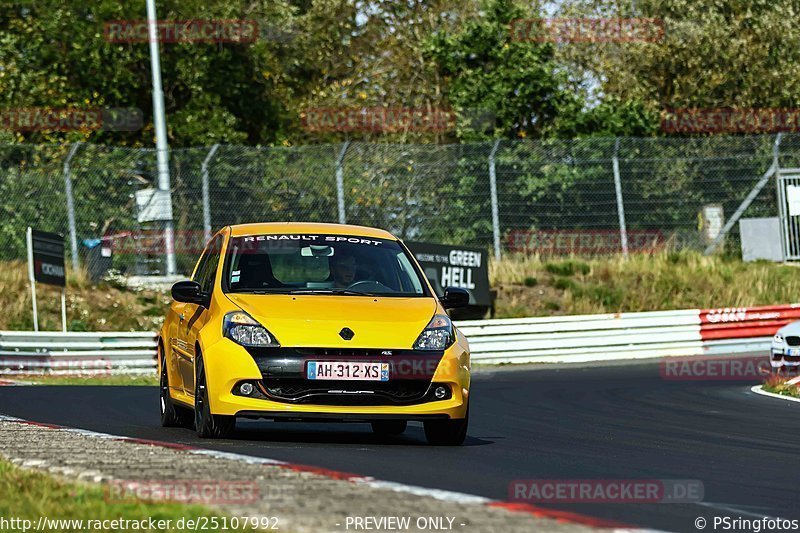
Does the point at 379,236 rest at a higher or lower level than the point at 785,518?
higher

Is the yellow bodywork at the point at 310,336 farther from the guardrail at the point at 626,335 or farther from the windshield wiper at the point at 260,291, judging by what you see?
the guardrail at the point at 626,335

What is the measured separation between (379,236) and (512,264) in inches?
723

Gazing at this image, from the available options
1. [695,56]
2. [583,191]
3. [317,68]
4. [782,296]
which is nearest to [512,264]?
[583,191]

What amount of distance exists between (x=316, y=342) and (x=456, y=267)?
707 inches

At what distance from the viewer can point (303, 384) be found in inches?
394

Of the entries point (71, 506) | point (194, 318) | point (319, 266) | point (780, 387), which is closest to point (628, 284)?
point (780, 387)

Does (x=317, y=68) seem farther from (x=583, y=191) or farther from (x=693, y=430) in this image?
(x=693, y=430)

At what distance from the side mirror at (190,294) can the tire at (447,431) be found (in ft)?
5.90

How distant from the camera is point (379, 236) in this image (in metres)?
11.7

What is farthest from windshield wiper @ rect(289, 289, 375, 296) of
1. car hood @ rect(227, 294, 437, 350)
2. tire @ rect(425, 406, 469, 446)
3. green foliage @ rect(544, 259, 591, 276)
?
green foliage @ rect(544, 259, 591, 276)

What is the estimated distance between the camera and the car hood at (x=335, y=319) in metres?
10.0

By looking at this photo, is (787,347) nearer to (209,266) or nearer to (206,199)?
(209,266)

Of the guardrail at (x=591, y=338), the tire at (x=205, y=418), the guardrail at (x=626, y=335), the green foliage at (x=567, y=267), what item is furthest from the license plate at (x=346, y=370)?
the green foliage at (x=567, y=267)

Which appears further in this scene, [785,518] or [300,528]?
[785,518]
